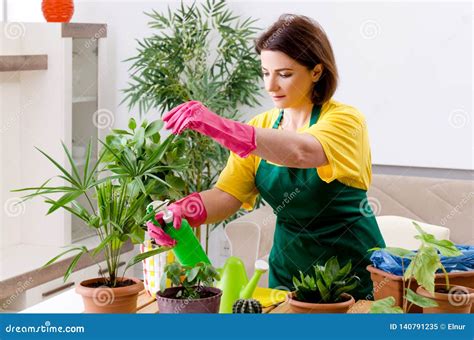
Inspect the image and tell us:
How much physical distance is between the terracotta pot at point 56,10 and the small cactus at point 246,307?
10.9 feet

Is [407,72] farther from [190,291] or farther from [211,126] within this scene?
[190,291]

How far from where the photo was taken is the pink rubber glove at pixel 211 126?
6.30 feet

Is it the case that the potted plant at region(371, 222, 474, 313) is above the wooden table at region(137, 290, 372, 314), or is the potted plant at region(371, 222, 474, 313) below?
above

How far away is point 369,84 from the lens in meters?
4.73

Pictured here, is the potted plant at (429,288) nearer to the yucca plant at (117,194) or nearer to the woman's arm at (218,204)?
the yucca plant at (117,194)

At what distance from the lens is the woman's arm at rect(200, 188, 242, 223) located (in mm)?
2395

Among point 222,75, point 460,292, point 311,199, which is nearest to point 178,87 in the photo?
point 222,75

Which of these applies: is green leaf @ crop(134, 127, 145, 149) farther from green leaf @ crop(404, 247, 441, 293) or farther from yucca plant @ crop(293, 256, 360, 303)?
green leaf @ crop(404, 247, 441, 293)

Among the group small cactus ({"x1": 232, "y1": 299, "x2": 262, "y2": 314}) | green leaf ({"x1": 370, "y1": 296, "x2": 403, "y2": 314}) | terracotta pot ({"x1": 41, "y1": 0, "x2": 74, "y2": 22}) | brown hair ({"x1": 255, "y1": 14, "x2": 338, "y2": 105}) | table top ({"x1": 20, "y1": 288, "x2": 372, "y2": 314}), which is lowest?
table top ({"x1": 20, "y1": 288, "x2": 372, "y2": 314})

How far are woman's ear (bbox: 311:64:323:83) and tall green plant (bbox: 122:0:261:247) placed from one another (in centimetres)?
223

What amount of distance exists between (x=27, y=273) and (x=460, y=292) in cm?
298

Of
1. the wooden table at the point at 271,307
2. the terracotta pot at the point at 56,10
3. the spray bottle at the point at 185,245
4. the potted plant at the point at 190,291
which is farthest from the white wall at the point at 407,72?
the potted plant at the point at 190,291


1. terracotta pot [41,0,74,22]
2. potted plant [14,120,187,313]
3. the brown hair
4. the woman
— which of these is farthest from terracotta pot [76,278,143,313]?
terracotta pot [41,0,74,22]

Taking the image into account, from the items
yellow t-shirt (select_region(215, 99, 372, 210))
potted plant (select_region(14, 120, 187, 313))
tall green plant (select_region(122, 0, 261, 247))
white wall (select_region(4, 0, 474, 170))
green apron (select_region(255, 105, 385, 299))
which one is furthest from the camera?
tall green plant (select_region(122, 0, 261, 247))
